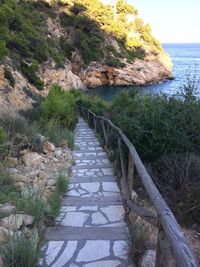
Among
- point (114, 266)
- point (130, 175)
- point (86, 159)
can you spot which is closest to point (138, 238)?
point (114, 266)

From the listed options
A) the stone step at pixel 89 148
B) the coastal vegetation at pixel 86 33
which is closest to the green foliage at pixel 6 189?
the stone step at pixel 89 148

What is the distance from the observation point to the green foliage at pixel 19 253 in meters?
2.96

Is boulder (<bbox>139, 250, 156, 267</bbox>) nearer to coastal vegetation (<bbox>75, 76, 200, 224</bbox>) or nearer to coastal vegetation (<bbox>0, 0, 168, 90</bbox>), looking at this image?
coastal vegetation (<bbox>75, 76, 200, 224</bbox>)

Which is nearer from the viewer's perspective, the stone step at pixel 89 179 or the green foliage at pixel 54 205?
the green foliage at pixel 54 205

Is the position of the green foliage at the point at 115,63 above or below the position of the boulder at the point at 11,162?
above

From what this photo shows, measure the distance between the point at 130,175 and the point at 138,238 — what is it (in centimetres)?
115

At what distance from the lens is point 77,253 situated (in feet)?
11.4

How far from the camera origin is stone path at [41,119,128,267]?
3365 millimetres

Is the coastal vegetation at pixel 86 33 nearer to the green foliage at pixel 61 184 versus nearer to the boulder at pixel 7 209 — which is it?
the green foliage at pixel 61 184

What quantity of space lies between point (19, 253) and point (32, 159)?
368 centimetres

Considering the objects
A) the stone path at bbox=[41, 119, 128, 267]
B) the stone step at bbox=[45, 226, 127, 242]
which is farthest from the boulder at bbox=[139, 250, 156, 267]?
the stone step at bbox=[45, 226, 127, 242]

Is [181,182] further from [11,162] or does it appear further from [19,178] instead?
[11,162]

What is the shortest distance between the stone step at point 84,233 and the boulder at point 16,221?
268 millimetres

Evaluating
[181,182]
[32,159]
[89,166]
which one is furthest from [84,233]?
[89,166]
